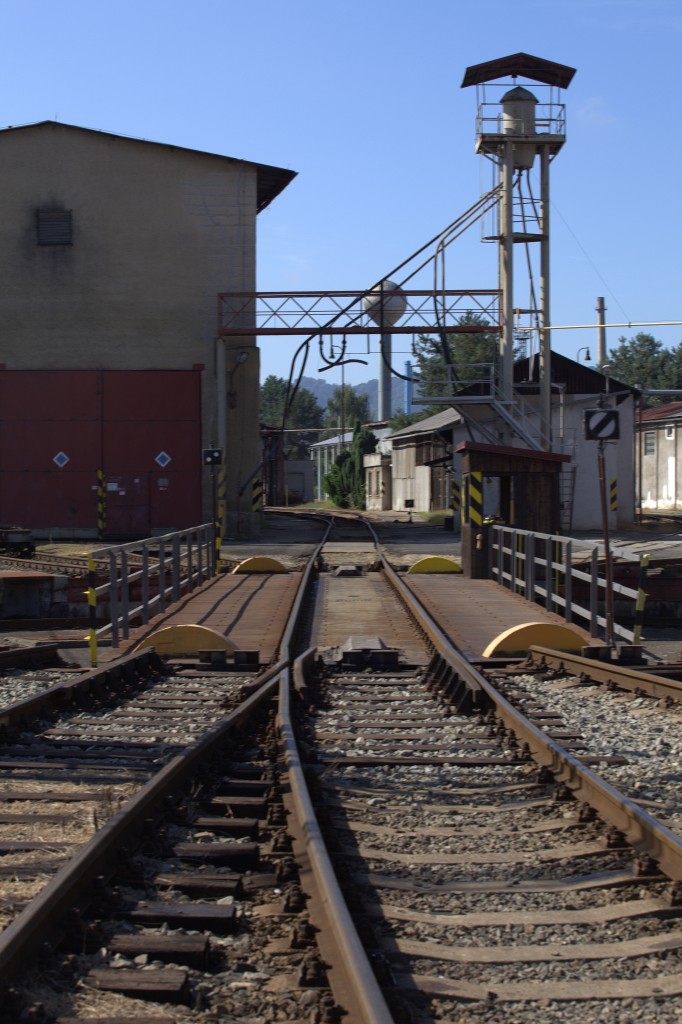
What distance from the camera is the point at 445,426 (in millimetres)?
41656

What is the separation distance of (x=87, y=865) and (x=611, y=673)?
636 centimetres

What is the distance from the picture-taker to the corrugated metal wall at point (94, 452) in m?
33.2

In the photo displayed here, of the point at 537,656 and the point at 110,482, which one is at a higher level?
the point at 110,482

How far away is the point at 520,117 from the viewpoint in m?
32.8

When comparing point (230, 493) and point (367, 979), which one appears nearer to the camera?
point (367, 979)

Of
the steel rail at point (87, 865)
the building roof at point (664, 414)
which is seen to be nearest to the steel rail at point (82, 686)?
the steel rail at point (87, 865)

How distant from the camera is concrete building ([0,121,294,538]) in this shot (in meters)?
33.2

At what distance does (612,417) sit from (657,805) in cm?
774

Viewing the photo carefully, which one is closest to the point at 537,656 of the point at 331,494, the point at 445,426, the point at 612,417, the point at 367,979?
the point at 612,417

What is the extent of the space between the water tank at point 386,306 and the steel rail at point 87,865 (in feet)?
86.1

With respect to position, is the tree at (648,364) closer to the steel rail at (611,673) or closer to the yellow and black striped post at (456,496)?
the yellow and black striped post at (456,496)

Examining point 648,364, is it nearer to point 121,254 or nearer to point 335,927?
point 121,254

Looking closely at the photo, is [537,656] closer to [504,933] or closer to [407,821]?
[407,821]

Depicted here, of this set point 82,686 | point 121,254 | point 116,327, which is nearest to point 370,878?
point 82,686
